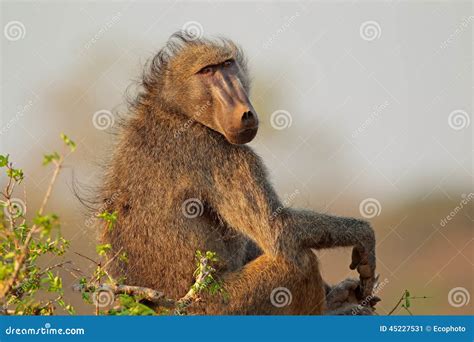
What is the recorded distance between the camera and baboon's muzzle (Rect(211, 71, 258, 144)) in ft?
27.5

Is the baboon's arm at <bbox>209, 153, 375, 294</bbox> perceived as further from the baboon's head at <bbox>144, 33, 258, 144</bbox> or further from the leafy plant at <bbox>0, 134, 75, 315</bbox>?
the leafy plant at <bbox>0, 134, 75, 315</bbox>

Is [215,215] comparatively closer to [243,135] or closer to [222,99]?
[243,135]

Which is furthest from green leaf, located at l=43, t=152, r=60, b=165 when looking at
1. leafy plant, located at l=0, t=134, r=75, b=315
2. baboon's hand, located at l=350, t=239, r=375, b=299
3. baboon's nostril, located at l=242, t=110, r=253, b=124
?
baboon's hand, located at l=350, t=239, r=375, b=299

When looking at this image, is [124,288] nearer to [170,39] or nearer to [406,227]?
[170,39]

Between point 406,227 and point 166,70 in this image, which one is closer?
point 166,70

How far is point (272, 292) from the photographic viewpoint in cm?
841

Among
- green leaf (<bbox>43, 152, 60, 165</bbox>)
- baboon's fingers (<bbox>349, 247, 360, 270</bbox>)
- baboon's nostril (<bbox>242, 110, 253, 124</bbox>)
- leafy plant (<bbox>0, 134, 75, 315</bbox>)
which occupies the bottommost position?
leafy plant (<bbox>0, 134, 75, 315</bbox>)

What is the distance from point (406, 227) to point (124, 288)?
1625 centimetres

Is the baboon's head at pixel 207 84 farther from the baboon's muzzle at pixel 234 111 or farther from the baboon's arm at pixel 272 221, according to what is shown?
the baboon's arm at pixel 272 221

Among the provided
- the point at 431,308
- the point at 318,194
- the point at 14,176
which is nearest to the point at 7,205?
the point at 14,176

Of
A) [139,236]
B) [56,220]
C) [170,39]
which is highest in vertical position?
[170,39]

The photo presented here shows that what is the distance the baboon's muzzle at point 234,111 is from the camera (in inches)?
330

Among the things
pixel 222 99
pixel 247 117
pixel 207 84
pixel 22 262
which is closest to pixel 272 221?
pixel 247 117

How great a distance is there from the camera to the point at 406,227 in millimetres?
22094
